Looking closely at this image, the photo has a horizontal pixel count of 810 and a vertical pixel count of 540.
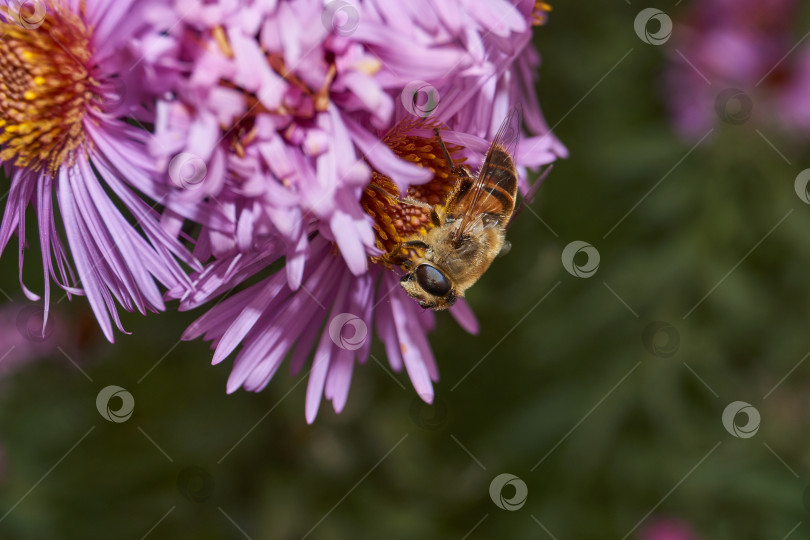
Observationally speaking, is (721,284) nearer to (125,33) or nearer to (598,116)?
(598,116)

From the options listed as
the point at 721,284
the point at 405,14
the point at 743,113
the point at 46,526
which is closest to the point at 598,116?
the point at 743,113

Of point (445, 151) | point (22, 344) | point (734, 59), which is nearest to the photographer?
point (445, 151)

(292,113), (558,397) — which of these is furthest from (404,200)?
(558,397)

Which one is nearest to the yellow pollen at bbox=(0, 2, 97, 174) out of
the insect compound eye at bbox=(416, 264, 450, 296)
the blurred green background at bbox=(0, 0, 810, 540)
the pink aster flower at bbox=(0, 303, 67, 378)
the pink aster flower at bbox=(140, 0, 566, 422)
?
the pink aster flower at bbox=(140, 0, 566, 422)

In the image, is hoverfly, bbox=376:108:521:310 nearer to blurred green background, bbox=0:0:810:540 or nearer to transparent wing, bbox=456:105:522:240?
transparent wing, bbox=456:105:522:240

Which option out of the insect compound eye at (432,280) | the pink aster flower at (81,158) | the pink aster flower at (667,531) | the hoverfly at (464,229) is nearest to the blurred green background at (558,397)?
the pink aster flower at (667,531)

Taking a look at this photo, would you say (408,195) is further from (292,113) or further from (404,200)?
(292,113)
